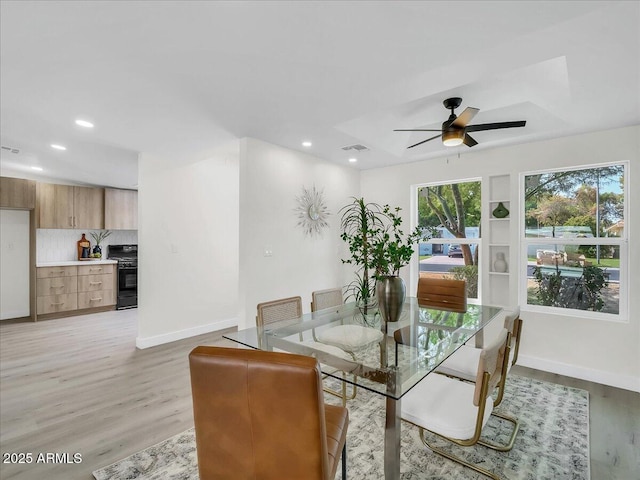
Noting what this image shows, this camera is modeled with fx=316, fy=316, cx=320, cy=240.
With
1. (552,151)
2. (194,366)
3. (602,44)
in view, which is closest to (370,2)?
(602,44)

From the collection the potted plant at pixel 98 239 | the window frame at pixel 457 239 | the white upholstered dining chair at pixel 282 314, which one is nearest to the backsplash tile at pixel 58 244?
the potted plant at pixel 98 239

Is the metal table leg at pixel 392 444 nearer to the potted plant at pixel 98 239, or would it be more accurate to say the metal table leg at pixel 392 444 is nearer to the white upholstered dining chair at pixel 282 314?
the white upholstered dining chair at pixel 282 314

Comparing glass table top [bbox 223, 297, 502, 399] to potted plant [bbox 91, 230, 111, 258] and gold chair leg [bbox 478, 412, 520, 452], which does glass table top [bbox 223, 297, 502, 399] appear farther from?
potted plant [bbox 91, 230, 111, 258]

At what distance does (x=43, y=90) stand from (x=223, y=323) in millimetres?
3568

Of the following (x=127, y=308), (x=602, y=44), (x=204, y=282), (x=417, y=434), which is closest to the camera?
(x=602, y=44)

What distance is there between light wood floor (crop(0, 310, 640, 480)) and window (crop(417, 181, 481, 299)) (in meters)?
1.32

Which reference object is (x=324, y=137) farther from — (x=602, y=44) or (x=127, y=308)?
(x=127, y=308)

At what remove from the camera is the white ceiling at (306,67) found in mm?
1530

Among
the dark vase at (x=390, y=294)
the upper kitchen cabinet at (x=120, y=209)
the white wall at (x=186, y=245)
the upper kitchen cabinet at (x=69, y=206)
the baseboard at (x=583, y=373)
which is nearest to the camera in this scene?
the dark vase at (x=390, y=294)

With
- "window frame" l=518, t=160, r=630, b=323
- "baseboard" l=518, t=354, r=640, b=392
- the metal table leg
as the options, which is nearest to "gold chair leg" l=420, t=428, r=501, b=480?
the metal table leg

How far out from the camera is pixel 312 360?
100cm

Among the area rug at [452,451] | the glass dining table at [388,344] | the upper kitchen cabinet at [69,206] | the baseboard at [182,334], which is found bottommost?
the area rug at [452,451]

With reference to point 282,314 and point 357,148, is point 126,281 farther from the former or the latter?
point 357,148

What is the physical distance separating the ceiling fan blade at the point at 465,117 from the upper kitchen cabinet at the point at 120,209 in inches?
246
